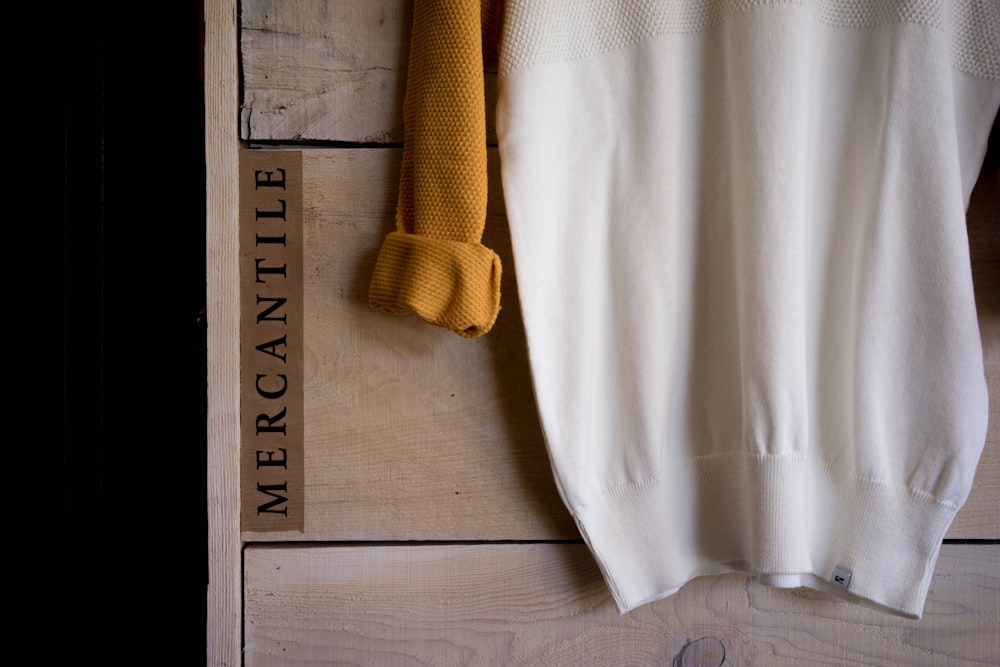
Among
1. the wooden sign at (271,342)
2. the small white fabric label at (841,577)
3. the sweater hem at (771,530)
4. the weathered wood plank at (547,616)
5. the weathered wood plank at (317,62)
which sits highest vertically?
the weathered wood plank at (317,62)

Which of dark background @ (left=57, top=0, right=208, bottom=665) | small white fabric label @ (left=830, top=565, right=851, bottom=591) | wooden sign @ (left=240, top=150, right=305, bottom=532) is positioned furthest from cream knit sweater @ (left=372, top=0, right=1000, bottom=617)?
dark background @ (left=57, top=0, right=208, bottom=665)

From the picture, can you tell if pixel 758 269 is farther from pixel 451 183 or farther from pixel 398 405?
pixel 398 405

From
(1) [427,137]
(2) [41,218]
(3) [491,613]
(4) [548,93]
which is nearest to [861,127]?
(4) [548,93]

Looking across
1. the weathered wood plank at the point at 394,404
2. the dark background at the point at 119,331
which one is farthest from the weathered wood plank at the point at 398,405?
the dark background at the point at 119,331

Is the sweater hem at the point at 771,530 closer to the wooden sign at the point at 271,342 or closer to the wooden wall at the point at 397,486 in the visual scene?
the wooden wall at the point at 397,486

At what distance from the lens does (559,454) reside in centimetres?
63

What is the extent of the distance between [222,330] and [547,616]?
506mm

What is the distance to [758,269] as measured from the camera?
580 millimetres

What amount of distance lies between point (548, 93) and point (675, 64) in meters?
0.13

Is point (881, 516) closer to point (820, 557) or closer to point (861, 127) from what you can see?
point (820, 557)

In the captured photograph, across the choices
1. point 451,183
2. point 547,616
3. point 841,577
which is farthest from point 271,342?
point 841,577

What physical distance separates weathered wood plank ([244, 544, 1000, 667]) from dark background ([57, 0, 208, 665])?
118 mm

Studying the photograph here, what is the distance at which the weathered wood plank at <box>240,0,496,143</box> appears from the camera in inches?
26.4

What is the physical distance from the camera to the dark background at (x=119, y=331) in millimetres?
687
